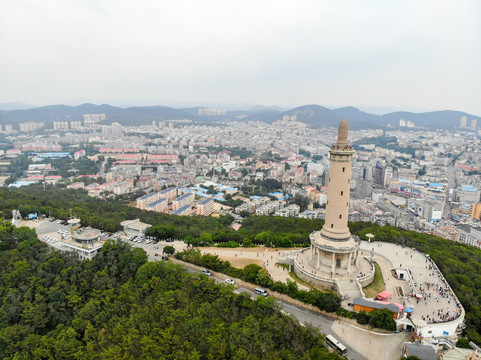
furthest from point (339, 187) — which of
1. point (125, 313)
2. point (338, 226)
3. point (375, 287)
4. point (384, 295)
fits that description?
point (125, 313)

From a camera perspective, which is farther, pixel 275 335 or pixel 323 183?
pixel 323 183

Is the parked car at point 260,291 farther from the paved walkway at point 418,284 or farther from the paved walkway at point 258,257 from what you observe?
the paved walkway at point 418,284

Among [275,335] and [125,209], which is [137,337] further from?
[125,209]

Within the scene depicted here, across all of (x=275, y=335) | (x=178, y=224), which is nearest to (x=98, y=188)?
(x=178, y=224)

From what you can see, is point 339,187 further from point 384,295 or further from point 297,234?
point 297,234

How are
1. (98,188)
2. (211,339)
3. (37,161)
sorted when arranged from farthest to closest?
(37,161) → (98,188) → (211,339)

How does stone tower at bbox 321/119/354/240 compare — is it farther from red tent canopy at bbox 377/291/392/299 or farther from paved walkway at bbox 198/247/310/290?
paved walkway at bbox 198/247/310/290

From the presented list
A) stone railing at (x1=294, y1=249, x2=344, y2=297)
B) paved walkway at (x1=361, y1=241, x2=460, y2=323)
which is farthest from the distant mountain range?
stone railing at (x1=294, y1=249, x2=344, y2=297)
